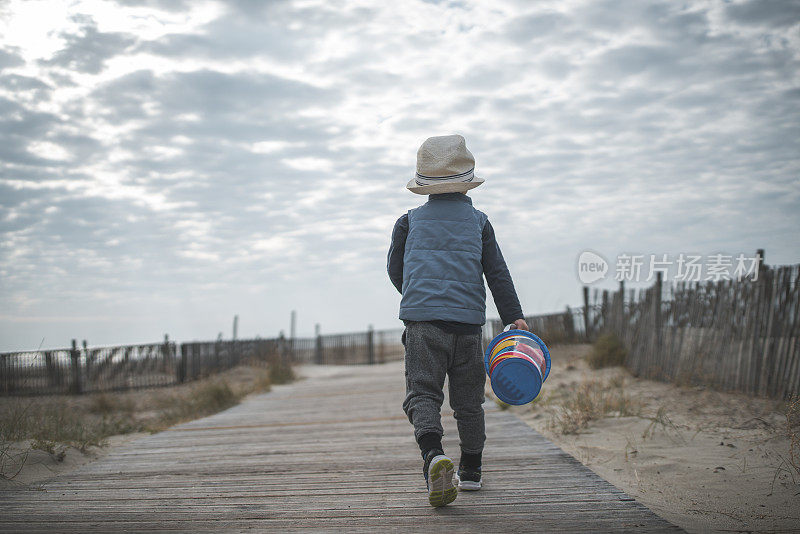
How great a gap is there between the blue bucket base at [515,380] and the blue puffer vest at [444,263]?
25cm

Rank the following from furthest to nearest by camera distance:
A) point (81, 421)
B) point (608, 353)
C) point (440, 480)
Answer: point (608, 353), point (81, 421), point (440, 480)

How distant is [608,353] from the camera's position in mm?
9703

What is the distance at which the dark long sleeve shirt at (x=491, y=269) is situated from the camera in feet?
10.1

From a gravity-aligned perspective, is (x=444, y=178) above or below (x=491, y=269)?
above

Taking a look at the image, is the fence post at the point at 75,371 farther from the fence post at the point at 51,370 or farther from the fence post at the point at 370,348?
the fence post at the point at 370,348

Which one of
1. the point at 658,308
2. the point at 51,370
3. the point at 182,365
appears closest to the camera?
the point at 658,308

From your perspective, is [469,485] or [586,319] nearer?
[469,485]

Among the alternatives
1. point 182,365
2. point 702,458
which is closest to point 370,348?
point 182,365

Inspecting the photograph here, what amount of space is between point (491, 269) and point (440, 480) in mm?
1070

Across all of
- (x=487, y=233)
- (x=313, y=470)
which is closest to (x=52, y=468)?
(x=313, y=470)

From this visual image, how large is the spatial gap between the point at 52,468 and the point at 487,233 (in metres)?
3.03

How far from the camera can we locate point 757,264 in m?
6.59

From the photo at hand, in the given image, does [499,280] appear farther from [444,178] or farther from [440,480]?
[440,480]

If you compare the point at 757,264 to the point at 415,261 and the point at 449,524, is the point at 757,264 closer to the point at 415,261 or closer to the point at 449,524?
the point at 415,261
